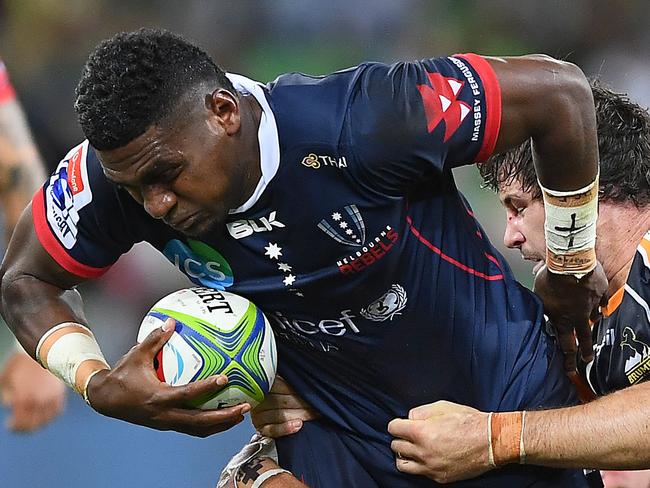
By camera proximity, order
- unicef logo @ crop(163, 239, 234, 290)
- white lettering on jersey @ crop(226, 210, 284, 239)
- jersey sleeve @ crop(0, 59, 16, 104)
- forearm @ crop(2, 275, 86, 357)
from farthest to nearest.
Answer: jersey sleeve @ crop(0, 59, 16, 104), forearm @ crop(2, 275, 86, 357), unicef logo @ crop(163, 239, 234, 290), white lettering on jersey @ crop(226, 210, 284, 239)

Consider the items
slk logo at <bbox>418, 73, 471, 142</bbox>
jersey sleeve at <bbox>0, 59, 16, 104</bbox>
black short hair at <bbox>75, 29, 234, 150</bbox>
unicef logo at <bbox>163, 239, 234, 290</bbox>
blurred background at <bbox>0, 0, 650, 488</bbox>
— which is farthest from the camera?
jersey sleeve at <bbox>0, 59, 16, 104</bbox>

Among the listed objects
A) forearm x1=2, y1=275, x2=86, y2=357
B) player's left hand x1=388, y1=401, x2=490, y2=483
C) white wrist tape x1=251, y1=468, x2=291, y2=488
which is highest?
player's left hand x1=388, y1=401, x2=490, y2=483

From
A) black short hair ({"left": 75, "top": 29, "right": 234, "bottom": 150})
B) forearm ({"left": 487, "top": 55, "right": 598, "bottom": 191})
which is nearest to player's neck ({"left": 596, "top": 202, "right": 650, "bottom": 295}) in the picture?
forearm ({"left": 487, "top": 55, "right": 598, "bottom": 191})

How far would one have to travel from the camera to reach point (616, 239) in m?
2.33

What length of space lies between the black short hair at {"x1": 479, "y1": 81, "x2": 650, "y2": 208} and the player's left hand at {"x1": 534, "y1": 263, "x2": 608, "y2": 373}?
8.2 inches

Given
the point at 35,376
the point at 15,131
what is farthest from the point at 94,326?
the point at 15,131

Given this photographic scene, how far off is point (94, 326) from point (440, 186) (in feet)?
7.50

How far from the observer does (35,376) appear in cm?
405

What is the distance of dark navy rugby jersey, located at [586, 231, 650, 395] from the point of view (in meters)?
2.18

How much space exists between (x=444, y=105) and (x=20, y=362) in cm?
263

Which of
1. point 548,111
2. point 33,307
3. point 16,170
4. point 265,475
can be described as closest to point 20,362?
point 16,170

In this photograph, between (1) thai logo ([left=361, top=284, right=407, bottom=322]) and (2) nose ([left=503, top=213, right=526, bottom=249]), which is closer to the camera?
(1) thai logo ([left=361, top=284, right=407, bottom=322])

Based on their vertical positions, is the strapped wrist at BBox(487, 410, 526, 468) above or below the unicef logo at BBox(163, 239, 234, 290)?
below

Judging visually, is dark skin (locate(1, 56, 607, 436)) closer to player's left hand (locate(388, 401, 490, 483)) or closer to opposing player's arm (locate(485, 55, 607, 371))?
opposing player's arm (locate(485, 55, 607, 371))
